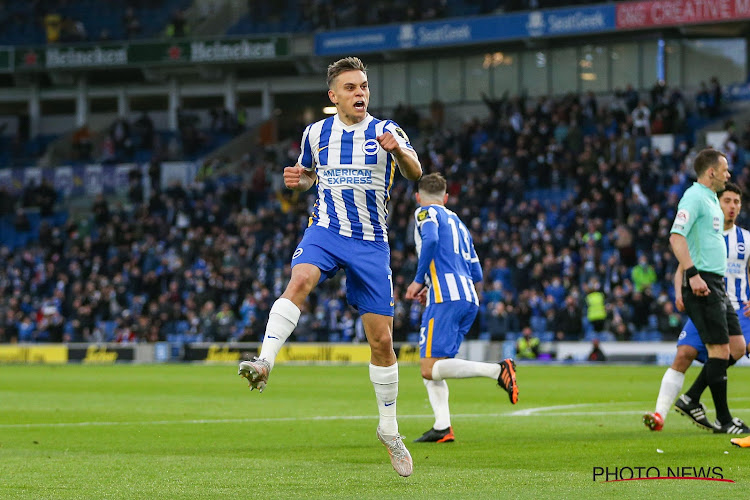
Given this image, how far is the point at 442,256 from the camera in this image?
1098cm

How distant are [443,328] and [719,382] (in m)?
2.46

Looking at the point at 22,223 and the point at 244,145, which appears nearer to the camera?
the point at 22,223

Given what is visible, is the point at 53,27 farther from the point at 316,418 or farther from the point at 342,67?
the point at 342,67

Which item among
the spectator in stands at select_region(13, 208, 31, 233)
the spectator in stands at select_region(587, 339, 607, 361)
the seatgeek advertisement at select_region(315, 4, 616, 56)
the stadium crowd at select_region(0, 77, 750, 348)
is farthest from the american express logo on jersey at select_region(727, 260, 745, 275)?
the spectator in stands at select_region(13, 208, 31, 233)

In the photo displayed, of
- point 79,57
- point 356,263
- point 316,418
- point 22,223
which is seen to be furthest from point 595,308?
point 79,57

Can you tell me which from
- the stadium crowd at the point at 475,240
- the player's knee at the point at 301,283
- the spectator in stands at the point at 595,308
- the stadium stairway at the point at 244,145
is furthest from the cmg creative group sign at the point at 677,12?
the player's knee at the point at 301,283

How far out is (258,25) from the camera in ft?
169

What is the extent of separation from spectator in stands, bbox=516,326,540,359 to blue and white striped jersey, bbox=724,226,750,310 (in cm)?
1750

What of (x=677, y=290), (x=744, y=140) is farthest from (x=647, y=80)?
(x=677, y=290)

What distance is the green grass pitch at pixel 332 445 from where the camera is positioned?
23.8 ft

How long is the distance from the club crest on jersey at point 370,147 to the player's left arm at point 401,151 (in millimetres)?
202

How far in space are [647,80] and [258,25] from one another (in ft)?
55.1

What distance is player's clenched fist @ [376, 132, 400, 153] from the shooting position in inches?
295

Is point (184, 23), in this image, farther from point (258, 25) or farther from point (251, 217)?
point (251, 217)
